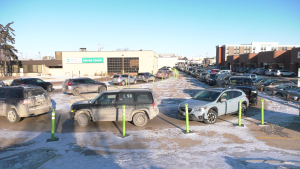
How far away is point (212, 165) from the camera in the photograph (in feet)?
20.1

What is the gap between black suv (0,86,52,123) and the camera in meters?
10.4

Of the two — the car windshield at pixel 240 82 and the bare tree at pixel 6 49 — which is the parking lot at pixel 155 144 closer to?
the car windshield at pixel 240 82

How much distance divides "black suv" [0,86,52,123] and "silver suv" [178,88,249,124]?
6952mm

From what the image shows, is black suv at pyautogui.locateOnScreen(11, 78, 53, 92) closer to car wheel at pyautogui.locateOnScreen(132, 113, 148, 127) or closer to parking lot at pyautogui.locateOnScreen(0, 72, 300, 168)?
parking lot at pyautogui.locateOnScreen(0, 72, 300, 168)

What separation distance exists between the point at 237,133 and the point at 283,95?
38.6 feet

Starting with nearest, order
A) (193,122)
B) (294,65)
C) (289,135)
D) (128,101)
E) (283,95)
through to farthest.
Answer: (289,135) → (128,101) → (193,122) → (283,95) → (294,65)

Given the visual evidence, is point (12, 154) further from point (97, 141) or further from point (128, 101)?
point (128, 101)

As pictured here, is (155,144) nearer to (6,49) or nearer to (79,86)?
(79,86)

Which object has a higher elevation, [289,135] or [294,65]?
[294,65]

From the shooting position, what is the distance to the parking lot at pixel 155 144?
6.33 m

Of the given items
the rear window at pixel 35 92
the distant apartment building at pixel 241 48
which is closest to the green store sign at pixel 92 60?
the rear window at pixel 35 92

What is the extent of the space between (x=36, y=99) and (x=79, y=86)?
935 cm

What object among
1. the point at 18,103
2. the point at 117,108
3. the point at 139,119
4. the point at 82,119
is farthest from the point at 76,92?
the point at 139,119

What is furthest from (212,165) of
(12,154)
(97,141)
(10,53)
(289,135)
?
(10,53)
